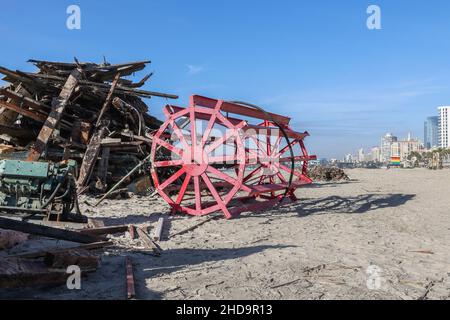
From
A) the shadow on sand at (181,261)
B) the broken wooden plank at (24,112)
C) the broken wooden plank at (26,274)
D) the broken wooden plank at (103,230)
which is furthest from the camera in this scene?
the broken wooden plank at (24,112)

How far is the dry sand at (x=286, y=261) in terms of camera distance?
14.1ft

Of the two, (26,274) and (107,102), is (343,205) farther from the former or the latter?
(26,274)

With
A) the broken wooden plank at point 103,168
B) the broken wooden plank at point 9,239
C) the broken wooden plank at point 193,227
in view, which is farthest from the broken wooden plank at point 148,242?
the broken wooden plank at point 103,168

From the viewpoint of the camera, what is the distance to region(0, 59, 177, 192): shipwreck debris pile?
1443 centimetres

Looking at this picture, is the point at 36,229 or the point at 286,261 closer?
the point at 36,229

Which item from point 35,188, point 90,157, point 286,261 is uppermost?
point 90,157

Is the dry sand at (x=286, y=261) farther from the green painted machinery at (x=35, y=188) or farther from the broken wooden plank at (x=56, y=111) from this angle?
the broken wooden plank at (x=56, y=111)

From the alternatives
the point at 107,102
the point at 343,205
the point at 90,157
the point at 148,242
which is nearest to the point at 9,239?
the point at 148,242

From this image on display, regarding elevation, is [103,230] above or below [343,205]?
above

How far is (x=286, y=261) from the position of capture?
5660 mm

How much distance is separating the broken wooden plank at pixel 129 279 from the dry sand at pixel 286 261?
10cm

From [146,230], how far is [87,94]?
9.78 meters

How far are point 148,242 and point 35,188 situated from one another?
106 inches

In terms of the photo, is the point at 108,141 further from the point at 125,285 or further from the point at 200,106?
the point at 125,285
